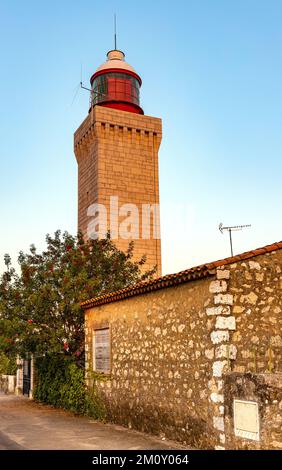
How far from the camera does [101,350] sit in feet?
41.7

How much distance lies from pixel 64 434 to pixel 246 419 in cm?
453

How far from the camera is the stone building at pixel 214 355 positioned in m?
7.18

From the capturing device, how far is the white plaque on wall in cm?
696

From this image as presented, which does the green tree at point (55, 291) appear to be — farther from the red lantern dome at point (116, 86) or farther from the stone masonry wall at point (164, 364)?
the red lantern dome at point (116, 86)

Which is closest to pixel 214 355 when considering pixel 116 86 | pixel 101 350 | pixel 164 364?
pixel 164 364

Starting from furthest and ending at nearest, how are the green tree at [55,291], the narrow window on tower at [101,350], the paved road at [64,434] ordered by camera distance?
1. the green tree at [55,291]
2. the narrow window on tower at [101,350]
3. the paved road at [64,434]

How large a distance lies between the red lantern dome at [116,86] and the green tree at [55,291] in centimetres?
1696

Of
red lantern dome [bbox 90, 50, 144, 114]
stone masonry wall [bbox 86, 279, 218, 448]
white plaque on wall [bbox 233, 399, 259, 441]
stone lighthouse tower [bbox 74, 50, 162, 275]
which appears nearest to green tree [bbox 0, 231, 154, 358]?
stone masonry wall [bbox 86, 279, 218, 448]

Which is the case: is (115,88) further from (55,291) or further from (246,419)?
(246,419)

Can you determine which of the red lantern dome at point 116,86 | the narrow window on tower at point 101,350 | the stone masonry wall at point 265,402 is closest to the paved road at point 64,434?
the narrow window on tower at point 101,350

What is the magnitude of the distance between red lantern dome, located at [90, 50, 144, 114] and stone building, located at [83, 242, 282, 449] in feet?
79.6

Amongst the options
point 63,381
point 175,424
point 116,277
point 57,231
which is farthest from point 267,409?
point 57,231

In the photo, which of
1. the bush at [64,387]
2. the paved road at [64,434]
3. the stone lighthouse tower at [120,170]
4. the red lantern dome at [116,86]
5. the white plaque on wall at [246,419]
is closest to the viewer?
the white plaque on wall at [246,419]
